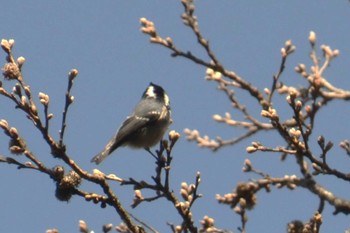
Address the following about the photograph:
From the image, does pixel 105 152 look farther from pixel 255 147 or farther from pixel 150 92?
pixel 255 147

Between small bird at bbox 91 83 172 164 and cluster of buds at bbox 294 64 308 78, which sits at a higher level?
small bird at bbox 91 83 172 164

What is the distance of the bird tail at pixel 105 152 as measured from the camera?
7.29m

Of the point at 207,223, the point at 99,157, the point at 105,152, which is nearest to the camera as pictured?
the point at 207,223

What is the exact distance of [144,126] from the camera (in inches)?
333

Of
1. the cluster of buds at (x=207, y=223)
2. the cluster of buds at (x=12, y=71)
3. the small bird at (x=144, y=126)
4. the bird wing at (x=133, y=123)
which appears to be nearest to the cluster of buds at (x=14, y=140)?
the cluster of buds at (x=12, y=71)

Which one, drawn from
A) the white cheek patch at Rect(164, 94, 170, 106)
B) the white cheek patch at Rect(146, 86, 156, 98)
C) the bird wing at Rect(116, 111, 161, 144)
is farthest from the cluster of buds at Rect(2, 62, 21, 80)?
the white cheek patch at Rect(146, 86, 156, 98)

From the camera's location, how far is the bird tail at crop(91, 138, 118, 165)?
7285 mm

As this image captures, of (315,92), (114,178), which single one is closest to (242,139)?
(315,92)

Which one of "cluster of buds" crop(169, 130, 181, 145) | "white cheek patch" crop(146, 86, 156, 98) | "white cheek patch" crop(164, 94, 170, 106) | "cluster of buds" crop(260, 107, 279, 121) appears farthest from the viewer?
"white cheek patch" crop(146, 86, 156, 98)

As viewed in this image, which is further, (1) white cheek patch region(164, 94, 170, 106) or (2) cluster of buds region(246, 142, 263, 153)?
(1) white cheek patch region(164, 94, 170, 106)

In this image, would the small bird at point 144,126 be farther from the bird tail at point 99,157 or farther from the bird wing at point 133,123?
the bird tail at point 99,157

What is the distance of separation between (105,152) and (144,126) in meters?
1.09

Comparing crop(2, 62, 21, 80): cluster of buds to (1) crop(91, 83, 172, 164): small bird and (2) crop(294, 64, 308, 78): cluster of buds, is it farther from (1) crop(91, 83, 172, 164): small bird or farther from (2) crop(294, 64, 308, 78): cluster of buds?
(1) crop(91, 83, 172, 164): small bird

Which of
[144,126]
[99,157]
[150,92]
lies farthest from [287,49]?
[150,92]
